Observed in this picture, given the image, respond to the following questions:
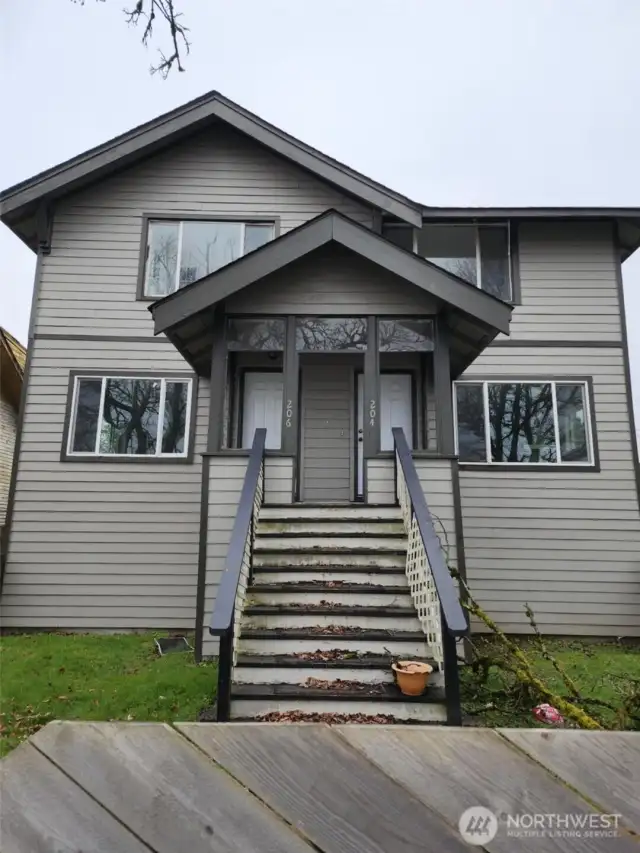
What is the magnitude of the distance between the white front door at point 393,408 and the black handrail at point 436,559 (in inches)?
106

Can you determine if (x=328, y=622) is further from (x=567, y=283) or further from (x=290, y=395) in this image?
(x=567, y=283)

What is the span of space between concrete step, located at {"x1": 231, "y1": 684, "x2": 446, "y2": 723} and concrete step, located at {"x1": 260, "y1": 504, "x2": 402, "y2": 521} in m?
Answer: 2.12

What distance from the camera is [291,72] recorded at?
71.1 feet

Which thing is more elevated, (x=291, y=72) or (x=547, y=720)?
(x=291, y=72)

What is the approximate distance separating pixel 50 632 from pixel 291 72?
2175 cm

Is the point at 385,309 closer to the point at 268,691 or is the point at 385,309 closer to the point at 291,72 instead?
the point at 268,691

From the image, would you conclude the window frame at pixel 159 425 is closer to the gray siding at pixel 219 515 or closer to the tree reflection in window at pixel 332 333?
the gray siding at pixel 219 515

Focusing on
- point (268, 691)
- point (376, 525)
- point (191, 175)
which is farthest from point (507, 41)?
point (268, 691)

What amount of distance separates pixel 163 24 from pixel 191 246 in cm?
461

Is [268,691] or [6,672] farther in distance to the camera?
[6,672]

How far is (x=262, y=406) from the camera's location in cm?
870

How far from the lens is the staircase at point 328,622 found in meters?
3.99

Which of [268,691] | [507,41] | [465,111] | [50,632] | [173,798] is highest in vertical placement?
[465,111]

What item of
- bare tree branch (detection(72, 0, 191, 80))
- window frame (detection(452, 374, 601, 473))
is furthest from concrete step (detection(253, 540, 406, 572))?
bare tree branch (detection(72, 0, 191, 80))
